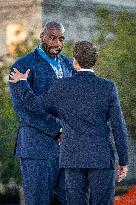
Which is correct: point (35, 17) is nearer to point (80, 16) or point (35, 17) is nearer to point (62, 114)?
point (80, 16)

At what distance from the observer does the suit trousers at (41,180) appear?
5.10 metres

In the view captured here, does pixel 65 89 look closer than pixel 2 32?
Yes

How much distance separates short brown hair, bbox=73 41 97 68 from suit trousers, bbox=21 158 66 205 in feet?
2.76

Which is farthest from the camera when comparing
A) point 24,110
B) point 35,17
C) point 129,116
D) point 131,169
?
point 35,17

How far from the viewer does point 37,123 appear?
509 centimetres

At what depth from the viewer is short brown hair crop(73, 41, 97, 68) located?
4789mm

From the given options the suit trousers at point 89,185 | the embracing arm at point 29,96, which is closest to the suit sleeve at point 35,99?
the embracing arm at point 29,96

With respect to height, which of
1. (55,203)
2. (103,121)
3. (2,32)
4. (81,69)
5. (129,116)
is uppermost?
(2,32)

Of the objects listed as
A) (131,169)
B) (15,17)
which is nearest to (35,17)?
(15,17)

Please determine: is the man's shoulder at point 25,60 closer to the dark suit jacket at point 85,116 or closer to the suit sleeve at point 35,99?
the suit sleeve at point 35,99

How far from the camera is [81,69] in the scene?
4.84m

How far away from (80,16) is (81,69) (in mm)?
14074

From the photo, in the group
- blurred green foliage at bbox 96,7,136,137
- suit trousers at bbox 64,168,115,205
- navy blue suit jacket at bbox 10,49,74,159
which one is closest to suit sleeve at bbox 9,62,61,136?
navy blue suit jacket at bbox 10,49,74,159

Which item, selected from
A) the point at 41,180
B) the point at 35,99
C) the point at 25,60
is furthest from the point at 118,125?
the point at 25,60
